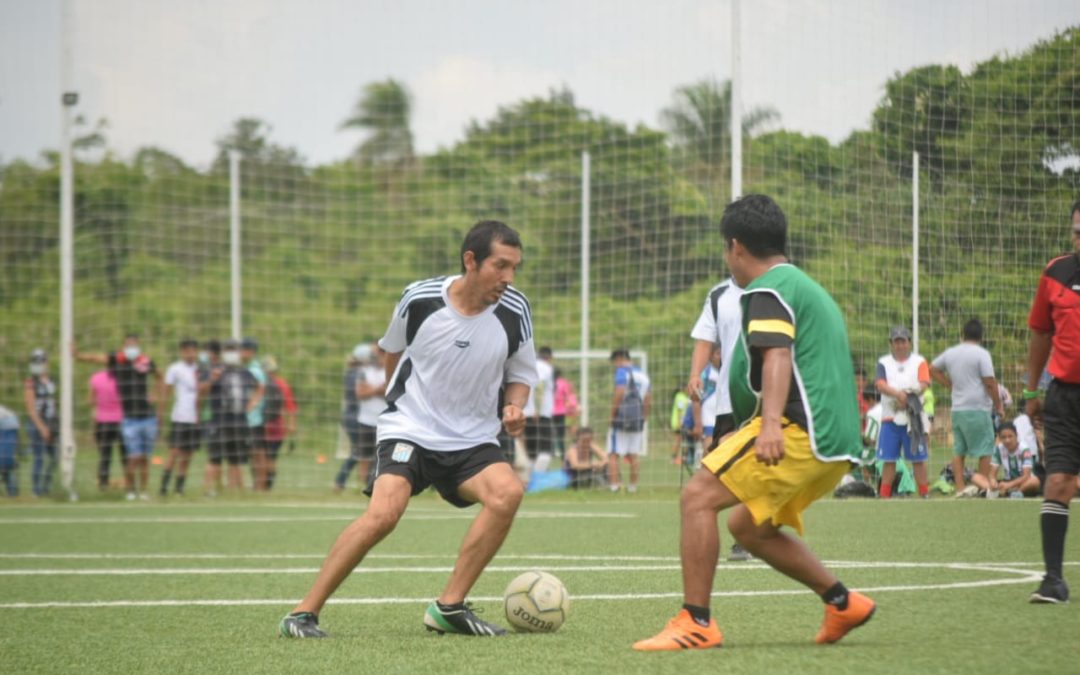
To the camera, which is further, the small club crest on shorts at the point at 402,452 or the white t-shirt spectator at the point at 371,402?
the white t-shirt spectator at the point at 371,402

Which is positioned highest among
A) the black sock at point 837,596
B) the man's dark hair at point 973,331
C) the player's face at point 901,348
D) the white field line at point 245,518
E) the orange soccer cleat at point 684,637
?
the man's dark hair at point 973,331

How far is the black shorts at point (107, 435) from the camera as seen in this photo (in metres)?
19.8

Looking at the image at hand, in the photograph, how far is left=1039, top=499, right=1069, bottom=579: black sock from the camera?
22.9ft

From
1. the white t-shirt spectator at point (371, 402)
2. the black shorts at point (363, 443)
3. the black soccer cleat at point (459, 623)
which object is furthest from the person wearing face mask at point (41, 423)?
the black soccer cleat at point (459, 623)

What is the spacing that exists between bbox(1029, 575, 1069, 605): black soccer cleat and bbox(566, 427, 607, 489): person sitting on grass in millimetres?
13662

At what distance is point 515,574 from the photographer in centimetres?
906

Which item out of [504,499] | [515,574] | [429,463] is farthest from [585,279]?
[504,499]

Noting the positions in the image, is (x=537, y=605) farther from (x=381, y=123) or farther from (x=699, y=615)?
(x=381, y=123)

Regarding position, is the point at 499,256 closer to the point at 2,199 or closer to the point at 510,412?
the point at 510,412

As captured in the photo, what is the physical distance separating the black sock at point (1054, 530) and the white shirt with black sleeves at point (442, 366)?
284 centimetres

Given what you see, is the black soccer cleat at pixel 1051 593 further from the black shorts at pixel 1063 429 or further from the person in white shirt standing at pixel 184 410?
the person in white shirt standing at pixel 184 410

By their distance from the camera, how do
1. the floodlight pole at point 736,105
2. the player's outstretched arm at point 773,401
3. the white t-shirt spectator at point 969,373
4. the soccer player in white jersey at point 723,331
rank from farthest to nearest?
the floodlight pole at point 736,105, the white t-shirt spectator at point 969,373, the soccer player in white jersey at point 723,331, the player's outstretched arm at point 773,401

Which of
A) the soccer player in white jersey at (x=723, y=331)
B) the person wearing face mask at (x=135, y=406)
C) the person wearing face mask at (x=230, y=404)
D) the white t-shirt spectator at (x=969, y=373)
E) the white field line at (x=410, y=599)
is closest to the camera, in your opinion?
the white field line at (x=410, y=599)

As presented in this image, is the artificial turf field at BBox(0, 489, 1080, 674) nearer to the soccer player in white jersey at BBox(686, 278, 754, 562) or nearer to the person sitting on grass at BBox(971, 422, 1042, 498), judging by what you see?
the soccer player in white jersey at BBox(686, 278, 754, 562)
